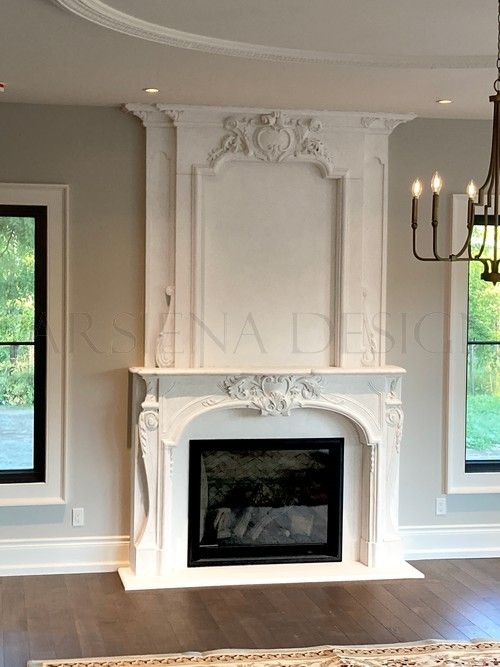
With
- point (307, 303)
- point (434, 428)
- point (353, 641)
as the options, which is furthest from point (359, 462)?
point (353, 641)

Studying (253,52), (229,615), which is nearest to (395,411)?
(229,615)

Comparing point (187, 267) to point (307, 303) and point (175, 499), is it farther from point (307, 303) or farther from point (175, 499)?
point (175, 499)

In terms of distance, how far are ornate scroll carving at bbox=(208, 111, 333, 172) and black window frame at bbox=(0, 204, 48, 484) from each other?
3.55ft

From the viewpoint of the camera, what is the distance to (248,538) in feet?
20.0

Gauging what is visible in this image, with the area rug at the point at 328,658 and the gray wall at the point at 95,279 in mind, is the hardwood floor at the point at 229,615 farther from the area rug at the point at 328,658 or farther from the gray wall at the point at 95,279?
the gray wall at the point at 95,279

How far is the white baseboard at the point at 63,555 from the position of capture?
19.2 feet

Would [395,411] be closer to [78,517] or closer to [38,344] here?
[78,517]

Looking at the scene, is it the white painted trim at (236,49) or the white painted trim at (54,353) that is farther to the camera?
the white painted trim at (54,353)

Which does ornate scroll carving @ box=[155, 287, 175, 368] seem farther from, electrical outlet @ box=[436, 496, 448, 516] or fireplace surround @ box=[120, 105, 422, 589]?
electrical outlet @ box=[436, 496, 448, 516]

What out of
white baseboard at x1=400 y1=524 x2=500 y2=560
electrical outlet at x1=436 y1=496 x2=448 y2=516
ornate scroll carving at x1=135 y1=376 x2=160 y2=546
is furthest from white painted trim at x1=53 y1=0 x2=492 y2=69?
white baseboard at x1=400 y1=524 x2=500 y2=560

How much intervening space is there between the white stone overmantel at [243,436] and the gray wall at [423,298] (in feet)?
0.69

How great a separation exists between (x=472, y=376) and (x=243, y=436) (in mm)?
1546

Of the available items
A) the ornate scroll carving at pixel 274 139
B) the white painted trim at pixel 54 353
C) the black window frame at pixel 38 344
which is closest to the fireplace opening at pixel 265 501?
the white painted trim at pixel 54 353

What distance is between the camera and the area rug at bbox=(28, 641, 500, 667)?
4.45 metres
